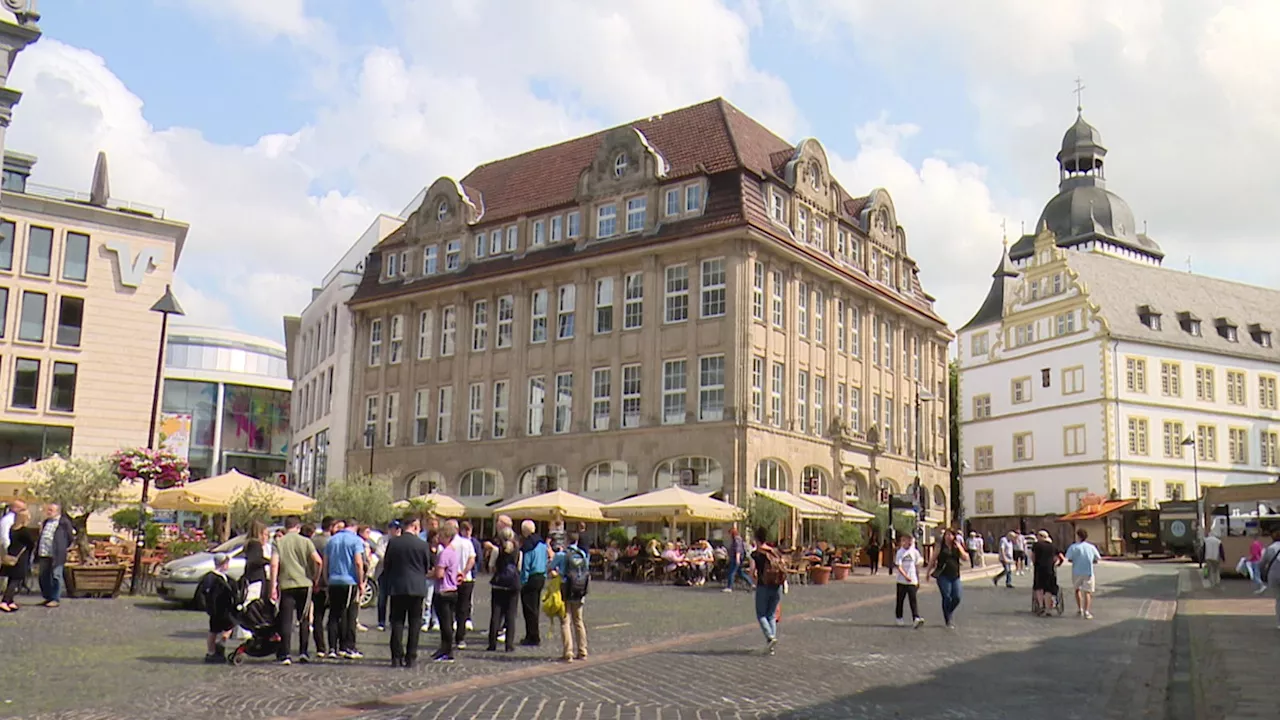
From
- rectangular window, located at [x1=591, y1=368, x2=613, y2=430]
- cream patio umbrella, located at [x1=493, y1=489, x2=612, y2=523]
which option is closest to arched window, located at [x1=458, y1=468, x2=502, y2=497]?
rectangular window, located at [x1=591, y1=368, x2=613, y2=430]


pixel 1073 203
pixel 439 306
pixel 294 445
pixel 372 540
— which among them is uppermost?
pixel 1073 203

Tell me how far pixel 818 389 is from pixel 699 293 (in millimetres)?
6549

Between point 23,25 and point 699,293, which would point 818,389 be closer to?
point 699,293

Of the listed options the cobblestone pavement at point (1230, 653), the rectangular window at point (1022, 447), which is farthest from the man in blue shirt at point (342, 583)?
the rectangular window at point (1022, 447)

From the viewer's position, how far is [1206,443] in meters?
68.9

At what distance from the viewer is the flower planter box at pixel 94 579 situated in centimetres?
2178

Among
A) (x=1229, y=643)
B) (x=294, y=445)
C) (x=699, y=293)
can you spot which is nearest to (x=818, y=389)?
(x=699, y=293)

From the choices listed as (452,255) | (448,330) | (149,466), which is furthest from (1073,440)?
(149,466)

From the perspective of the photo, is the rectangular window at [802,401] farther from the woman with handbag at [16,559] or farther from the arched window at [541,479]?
the woman with handbag at [16,559]

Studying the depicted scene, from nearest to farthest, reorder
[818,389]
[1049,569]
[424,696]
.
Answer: [424,696] < [1049,569] < [818,389]

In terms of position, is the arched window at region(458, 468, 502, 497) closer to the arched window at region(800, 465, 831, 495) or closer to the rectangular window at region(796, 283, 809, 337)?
the arched window at region(800, 465, 831, 495)

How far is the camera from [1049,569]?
2178 centimetres

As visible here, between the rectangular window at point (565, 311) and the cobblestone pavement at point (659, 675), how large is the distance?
25.3 metres

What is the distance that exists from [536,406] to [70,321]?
25637mm
